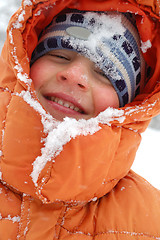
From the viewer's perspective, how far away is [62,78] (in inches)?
38.9

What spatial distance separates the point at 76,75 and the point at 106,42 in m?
0.18

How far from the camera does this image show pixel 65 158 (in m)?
0.84

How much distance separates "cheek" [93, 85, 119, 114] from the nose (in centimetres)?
5

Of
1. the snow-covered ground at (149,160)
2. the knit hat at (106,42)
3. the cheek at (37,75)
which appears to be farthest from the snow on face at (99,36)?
the snow-covered ground at (149,160)

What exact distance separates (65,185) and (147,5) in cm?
71

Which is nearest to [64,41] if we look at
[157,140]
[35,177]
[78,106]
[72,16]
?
[72,16]

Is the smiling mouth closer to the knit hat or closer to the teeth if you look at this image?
the teeth

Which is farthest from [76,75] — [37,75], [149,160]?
[149,160]

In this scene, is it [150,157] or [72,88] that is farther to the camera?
[150,157]

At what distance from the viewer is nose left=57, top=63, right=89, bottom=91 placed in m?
0.96

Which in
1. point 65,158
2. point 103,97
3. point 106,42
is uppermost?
point 106,42

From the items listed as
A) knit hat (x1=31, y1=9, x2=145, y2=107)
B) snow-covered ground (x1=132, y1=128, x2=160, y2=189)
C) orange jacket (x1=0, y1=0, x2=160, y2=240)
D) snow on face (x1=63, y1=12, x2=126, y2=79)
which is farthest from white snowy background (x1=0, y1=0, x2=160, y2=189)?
snow on face (x1=63, y1=12, x2=126, y2=79)

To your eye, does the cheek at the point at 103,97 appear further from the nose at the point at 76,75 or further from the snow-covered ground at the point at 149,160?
the snow-covered ground at the point at 149,160

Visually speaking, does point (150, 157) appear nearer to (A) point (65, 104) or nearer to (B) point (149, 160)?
(B) point (149, 160)
